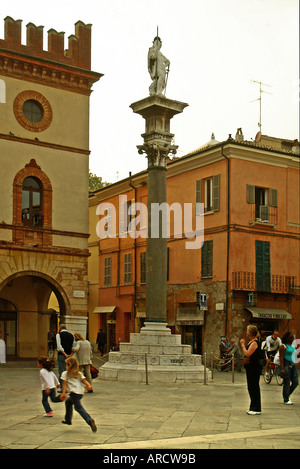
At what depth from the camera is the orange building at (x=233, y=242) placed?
3347 centimetres

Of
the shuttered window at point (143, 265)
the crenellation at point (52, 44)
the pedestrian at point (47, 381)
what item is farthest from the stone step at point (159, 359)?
the shuttered window at point (143, 265)

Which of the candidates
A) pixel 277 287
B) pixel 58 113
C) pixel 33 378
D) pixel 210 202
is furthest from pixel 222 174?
pixel 33 378

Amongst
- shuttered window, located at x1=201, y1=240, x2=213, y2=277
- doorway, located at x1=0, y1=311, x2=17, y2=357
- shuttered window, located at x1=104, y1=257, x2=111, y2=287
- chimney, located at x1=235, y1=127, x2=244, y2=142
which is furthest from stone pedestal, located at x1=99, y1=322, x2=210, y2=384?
shuttered window, located at x1=104, y1=257, x2=111, y2=287

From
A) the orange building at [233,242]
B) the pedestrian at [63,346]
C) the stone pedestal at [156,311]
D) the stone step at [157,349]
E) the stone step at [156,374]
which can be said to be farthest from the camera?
the orange building at [233,242]

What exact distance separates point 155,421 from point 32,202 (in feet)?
58.4

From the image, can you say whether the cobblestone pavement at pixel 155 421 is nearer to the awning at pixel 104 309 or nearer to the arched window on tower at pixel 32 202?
the arched window on tower at pixel 32 202

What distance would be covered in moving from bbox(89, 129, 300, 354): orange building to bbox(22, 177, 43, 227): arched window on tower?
350 inches

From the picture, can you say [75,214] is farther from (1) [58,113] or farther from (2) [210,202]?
(2) [210,202]

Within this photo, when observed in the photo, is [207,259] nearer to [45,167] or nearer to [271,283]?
[271,283]

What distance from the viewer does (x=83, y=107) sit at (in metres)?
31.1

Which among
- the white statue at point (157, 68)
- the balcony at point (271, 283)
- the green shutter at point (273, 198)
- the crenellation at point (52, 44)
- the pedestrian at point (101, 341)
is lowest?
the pedestrian at point (101, 341)

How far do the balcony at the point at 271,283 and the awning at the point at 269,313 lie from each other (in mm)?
903

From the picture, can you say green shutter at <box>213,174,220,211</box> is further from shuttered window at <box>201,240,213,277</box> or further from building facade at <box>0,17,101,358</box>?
building facade at <box>0,17,101,358</box>

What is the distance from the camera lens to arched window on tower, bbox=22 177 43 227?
29156 mm
